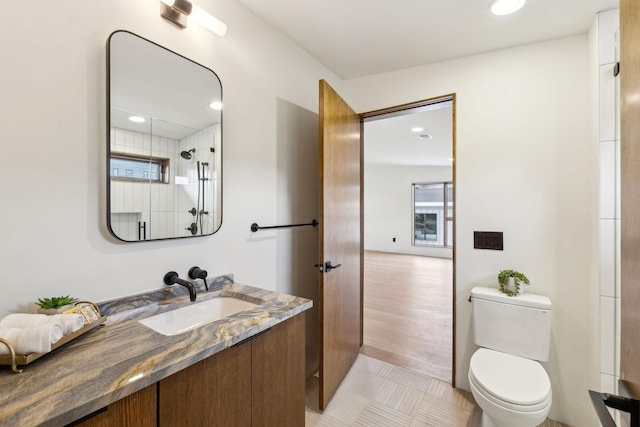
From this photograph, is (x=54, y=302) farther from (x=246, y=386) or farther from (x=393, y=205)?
(x=393, y=205)

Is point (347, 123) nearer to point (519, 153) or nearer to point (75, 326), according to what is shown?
point (519, 153)

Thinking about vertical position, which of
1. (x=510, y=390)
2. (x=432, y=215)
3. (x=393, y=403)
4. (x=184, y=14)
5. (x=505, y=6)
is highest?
(x=505, y=6)

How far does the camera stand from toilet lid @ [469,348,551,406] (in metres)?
1.38

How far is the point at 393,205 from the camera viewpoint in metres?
8.17

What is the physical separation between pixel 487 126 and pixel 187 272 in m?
2.20

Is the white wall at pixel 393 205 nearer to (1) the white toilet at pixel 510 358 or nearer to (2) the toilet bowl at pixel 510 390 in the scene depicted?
(1) the white toilet at pixel 510 358

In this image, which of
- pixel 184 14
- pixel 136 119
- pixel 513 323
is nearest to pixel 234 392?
pixel 136 119

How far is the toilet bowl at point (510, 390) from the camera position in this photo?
1.35 metres

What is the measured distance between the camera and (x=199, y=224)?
141 cm

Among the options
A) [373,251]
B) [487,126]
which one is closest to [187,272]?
[487,126]

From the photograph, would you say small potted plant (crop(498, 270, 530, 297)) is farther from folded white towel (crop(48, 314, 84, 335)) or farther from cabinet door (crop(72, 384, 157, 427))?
folded white towel (crop(48, 314, 84, 335))

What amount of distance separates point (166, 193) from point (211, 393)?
85cm

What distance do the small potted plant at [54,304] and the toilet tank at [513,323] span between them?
7.19 ft

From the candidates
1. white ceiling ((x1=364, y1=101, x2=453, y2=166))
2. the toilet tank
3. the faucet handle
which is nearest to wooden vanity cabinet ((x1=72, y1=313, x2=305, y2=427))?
the faucet handle
